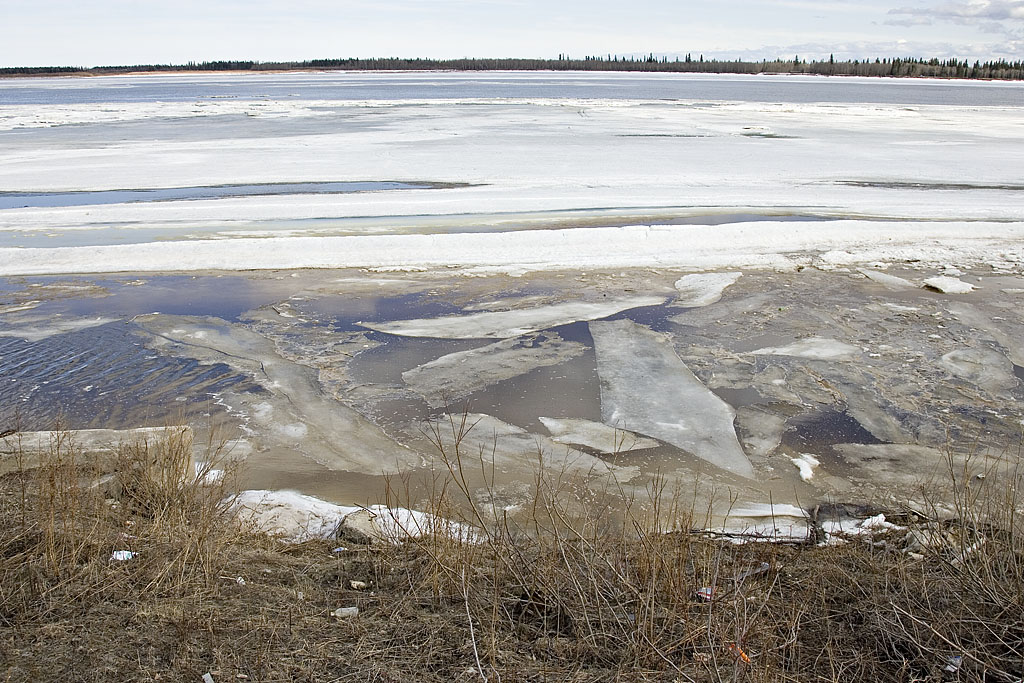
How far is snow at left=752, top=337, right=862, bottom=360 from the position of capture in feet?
21.9

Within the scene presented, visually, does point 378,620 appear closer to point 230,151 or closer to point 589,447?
point 589,447

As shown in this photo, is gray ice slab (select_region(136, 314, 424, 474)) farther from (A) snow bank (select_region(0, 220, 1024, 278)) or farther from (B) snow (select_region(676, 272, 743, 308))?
(B) snow (select_region(676, 272, 743, 308))

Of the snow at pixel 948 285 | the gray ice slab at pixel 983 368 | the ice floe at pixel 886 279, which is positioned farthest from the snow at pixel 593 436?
the snow at pixel 948 285

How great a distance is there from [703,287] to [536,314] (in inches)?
78.6

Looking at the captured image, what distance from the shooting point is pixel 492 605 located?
3156 mm

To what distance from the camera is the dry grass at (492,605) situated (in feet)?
9.33

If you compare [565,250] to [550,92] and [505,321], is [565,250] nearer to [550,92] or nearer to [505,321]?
[505,321]

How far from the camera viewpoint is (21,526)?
3557mm

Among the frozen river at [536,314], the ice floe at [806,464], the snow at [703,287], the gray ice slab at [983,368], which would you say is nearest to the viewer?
the ice floe at [806,464]

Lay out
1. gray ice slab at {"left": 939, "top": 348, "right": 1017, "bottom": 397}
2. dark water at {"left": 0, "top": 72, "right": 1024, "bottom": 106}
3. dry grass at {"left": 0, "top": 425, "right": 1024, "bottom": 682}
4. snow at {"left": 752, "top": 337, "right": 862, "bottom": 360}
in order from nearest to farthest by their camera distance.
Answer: dry grass at {"left": 0, "top": 425, "right": 1024, "bottom": 682} → gray ice slab at {"left": 939, "top": 348, "right": 1017, "bottom": 397} → snow at {"left": 752, "top": 337, "right": 862, "bottom": 360} → dark water at {"left": 0, "top": 72, "right": 1024, "bottom": 106}

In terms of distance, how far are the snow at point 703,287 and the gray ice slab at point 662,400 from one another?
115cm

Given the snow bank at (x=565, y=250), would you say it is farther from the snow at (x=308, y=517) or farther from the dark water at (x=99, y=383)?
the snow at (x=308, y=517)

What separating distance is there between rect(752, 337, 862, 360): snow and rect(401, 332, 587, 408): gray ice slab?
5.27ft

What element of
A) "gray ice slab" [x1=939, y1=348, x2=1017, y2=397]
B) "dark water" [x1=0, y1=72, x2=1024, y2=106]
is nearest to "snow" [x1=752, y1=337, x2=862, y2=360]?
"gray ice slab" [x1=939, y1=348, x2=1017, y2=397]
